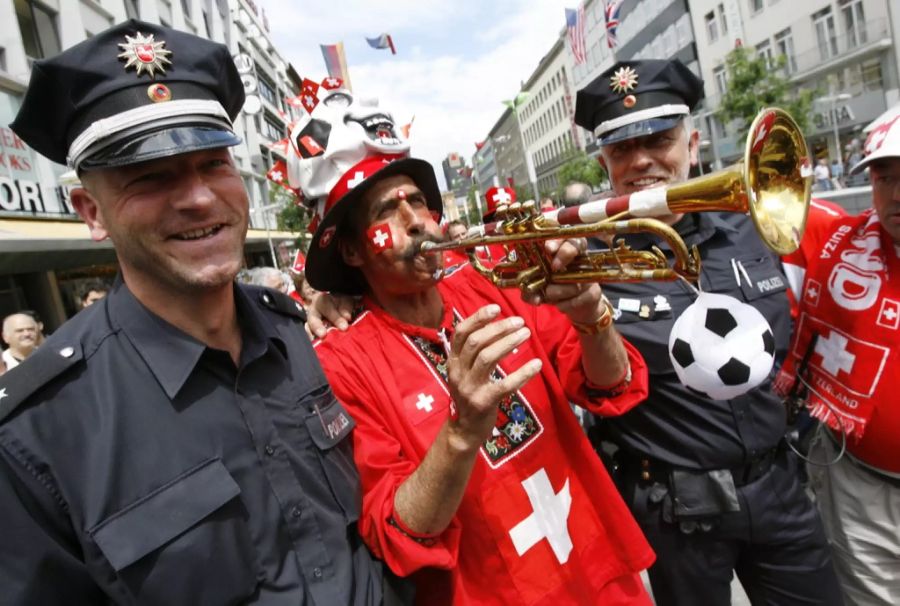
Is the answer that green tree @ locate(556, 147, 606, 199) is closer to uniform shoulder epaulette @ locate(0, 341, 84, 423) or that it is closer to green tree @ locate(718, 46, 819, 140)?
green tree @ locate(718, 46, 819, 140)

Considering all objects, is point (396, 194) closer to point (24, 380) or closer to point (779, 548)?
point (24, 380)

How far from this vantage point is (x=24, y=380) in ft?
4.48

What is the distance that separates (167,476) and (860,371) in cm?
247

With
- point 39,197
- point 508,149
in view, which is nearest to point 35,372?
point 39,197

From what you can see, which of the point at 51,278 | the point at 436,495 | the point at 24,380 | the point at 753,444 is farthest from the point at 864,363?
the point at 51,278

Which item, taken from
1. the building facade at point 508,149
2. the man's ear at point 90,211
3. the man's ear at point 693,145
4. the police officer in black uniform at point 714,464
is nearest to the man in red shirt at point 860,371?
the police officer in black uniform at point 714,464

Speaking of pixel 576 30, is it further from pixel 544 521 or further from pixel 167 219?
pixel 167 219

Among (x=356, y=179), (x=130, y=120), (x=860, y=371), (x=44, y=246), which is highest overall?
(x=44, y=246)

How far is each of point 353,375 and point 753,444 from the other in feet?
5.27

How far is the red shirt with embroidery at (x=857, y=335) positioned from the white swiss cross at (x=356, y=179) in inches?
77.6

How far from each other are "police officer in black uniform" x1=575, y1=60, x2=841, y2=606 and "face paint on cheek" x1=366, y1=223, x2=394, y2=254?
3.33ft

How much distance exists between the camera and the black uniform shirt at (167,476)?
1.28 meters

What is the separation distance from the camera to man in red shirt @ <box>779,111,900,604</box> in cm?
214

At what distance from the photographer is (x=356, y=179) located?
2.09 metres
